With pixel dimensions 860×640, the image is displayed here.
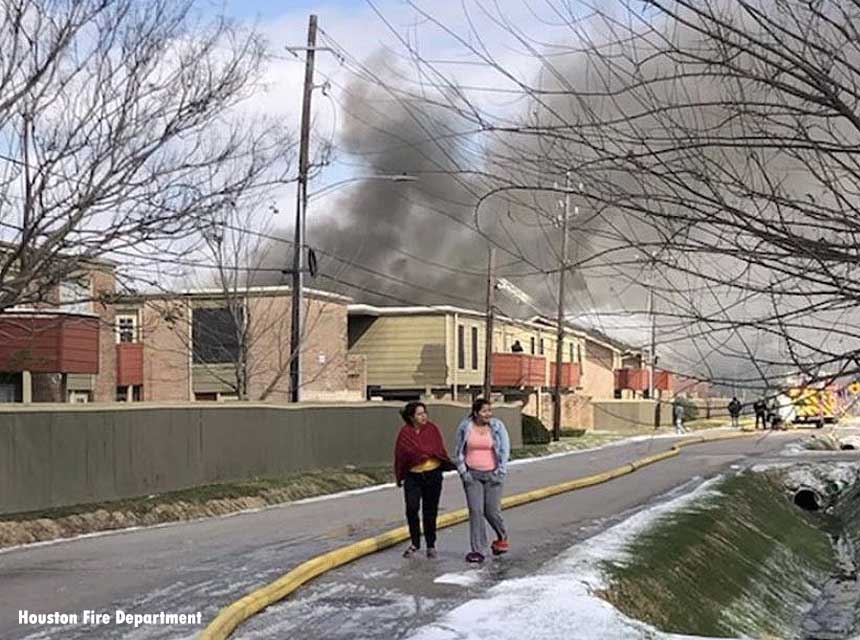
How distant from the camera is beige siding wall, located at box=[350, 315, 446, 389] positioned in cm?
5794

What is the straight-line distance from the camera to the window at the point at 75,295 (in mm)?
18641

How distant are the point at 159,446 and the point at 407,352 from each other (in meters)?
35.6

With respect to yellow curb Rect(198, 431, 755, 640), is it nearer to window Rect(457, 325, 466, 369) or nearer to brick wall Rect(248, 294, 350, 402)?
brick wall Rect(248, 294, 350, 402)

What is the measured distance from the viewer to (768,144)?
20.3 ft

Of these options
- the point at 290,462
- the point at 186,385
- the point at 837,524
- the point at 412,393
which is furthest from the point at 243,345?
the point at 412,393

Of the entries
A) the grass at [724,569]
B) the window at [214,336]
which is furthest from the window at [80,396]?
the grass at [724,569]

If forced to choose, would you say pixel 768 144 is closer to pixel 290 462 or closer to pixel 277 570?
pixel 277 570

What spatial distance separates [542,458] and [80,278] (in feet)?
77.6

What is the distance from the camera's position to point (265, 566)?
1395 cm

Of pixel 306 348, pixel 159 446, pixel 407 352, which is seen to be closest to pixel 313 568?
pixel 159 446

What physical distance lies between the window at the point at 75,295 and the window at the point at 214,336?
313 inches

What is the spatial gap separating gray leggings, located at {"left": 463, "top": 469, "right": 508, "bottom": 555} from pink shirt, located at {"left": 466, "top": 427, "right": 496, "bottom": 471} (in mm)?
71

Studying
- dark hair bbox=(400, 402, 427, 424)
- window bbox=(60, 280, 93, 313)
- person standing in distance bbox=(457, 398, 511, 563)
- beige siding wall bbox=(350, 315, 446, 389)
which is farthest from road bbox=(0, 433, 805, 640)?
beige siding wall bbox=(350, 315, 446, 389)

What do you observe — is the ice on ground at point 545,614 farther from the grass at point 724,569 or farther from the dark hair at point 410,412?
the dark hair at point 410,412
